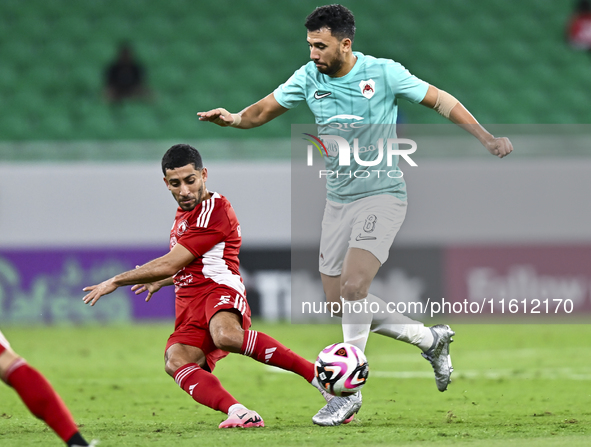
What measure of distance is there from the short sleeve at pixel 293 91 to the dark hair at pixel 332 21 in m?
0.42

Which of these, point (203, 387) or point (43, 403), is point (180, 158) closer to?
point (203, 387)

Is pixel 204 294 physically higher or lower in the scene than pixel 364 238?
lower

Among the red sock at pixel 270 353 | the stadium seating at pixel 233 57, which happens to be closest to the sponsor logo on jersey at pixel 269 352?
the red sock at pixel 270 353

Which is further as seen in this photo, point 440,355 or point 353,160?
point 440,355

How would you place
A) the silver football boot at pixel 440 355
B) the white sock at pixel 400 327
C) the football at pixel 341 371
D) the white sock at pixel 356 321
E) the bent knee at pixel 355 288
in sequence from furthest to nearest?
the silver football boot at pixel 440 355
the white sock at pixel 400 327
the white sock at pixel 356 321
the bent knee at pixel 355 288
the football at pixel 341 371

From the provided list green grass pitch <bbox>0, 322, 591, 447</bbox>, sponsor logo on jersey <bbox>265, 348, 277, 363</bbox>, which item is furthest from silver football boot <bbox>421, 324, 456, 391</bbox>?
sponsor logo on jersey <bbox>265, 348, 277, 363</bbox>

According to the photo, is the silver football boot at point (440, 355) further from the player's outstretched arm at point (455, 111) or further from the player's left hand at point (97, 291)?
the player's left hand at point (97, 291)

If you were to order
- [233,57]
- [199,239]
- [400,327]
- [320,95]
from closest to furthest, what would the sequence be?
[199,239], [320,95], [400,327], [233,57]

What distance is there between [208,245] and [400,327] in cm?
135

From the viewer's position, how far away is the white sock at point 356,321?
5203 mm

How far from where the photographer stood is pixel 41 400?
3594 millimetres

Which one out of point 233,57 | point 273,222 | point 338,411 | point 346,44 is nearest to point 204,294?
point 338,411

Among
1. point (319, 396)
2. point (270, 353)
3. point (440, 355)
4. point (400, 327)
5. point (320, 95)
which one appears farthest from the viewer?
point (319, 396)

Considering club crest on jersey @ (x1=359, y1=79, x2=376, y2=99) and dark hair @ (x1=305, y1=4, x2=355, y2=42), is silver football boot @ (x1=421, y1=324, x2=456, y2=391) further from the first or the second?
dark hair @ (x1=305, y1=4, x2=355, y2=42)
